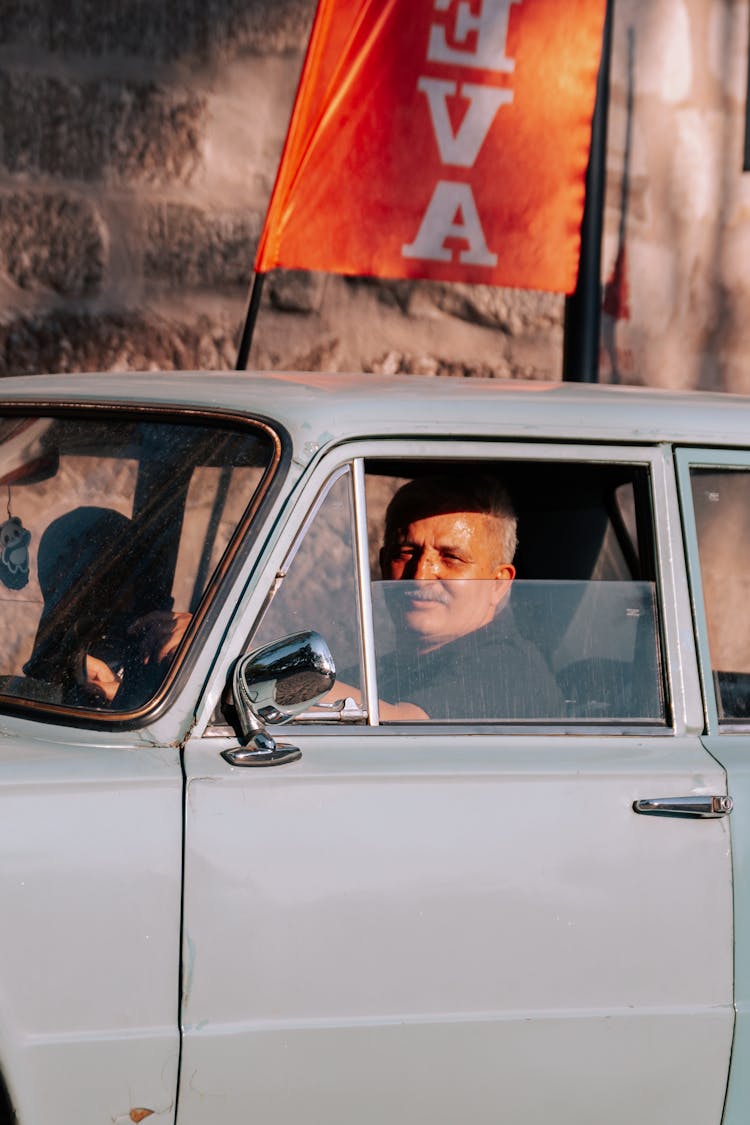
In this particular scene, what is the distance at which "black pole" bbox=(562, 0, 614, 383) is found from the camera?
19.3 ft

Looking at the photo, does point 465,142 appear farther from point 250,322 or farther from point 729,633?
point 729,633

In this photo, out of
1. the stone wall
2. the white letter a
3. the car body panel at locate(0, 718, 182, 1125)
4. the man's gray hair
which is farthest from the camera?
the stone wall

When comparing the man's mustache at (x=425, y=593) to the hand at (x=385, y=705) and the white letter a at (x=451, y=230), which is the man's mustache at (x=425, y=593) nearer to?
the hand at (x=385, y=705)

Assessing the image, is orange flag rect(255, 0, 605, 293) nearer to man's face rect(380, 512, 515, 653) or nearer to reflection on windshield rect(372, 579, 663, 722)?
man's face rect(380, 512, 515, 653)

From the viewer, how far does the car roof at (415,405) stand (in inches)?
94.0

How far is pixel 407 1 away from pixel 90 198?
4.92 feet

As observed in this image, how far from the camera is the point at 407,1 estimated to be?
4.50 metres

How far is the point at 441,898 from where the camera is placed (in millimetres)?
2186

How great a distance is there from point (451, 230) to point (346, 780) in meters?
2.96

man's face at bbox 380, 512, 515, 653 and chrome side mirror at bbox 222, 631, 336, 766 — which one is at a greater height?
man's face at bbox 380, 512, 515, 653

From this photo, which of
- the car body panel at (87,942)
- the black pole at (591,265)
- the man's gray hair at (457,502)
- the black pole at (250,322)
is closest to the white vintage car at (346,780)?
the car body panel at (87,942)

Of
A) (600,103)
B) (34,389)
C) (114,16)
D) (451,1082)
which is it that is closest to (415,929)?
(451,1082)

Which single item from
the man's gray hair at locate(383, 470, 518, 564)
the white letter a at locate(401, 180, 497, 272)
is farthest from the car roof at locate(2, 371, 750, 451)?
the white letter a at locate(401, 180, 497, 272)

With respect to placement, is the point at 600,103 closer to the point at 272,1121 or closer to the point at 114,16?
the point at 114,16
